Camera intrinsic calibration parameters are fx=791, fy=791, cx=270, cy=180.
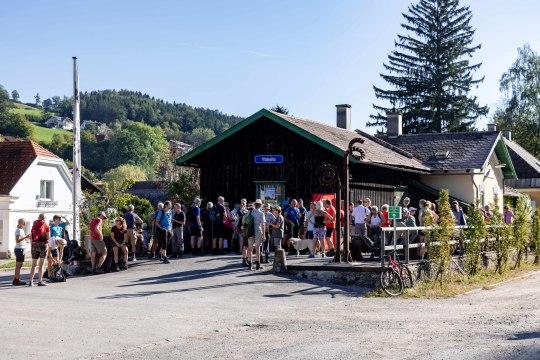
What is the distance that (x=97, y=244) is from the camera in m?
20.5

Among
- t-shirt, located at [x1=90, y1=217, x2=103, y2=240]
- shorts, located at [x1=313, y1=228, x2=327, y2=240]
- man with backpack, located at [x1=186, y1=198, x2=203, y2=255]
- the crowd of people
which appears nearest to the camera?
the crowd of people

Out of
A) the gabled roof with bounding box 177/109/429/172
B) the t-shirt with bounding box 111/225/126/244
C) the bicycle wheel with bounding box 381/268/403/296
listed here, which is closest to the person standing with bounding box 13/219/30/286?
the t-shirt with bounding box 111/225/126/244

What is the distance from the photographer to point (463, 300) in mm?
16406

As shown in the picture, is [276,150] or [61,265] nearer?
[61,265]

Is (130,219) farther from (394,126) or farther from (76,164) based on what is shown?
(394,126)

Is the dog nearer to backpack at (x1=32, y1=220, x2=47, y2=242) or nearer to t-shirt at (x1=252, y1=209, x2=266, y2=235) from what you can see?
t-shirt at (x1=252, y1=209, x2=266, y2=235)

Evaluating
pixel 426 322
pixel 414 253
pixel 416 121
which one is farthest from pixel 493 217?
pixel 416 121

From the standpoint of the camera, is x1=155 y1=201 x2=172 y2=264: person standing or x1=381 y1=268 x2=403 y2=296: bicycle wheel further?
x1=155 y1=201 x2=172 y2=264: person standing

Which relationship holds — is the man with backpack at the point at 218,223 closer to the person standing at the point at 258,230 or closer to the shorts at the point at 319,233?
the shorts at the point at 319,233

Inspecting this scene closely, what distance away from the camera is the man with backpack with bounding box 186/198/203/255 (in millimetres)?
22734

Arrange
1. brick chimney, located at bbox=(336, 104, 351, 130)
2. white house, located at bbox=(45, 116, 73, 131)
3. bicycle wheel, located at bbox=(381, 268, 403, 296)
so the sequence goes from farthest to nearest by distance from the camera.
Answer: white house, located at bbox=(45, 116, 73, 131), brick chimney, located at bbox=(336, 104, 351, 130), bicycle wheel, located at bbox=(381, 268, 403, 296)

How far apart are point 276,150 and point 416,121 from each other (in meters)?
36.6

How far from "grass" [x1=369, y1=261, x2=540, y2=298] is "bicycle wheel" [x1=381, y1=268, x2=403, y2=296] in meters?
0.14

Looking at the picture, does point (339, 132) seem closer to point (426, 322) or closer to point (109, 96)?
point (426, 322)
